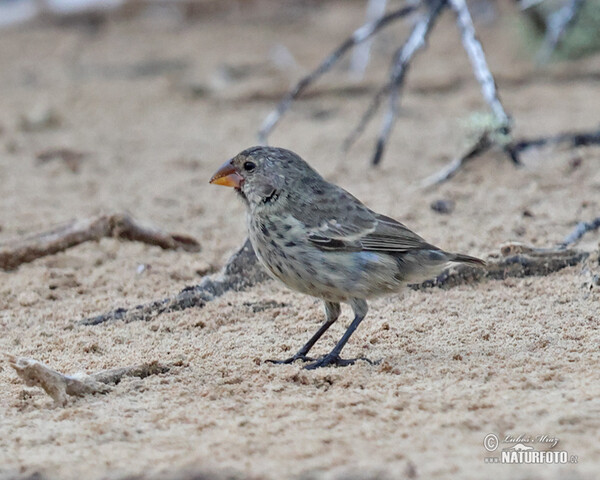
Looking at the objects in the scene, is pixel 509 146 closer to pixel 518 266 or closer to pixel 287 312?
pixel 518 266

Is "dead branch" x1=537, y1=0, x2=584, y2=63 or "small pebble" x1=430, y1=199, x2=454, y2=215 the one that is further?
"dead branch" x1=537, y1=0, x2=584, y2=63

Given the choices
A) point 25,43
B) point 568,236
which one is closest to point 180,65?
point 25,43

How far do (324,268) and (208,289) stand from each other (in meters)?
0.93

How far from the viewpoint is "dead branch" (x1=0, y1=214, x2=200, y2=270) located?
202 inches

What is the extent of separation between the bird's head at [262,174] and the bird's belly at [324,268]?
9.8 inches

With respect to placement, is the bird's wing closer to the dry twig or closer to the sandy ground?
the sandy ground

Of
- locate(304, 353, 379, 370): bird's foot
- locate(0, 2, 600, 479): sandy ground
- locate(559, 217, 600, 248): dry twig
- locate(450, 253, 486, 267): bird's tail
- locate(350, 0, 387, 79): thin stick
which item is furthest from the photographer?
locate(350, 0, 387, 79): thin stick

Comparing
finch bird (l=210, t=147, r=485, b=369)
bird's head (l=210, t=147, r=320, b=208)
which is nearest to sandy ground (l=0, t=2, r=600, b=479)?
finch bird (l=210, t=147, r=485, b=369)

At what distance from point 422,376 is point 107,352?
57.5 inches

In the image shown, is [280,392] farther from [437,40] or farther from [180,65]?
[437,40]

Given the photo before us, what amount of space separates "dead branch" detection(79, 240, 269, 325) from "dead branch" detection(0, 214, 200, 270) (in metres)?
0.77

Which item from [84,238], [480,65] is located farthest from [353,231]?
[480,65]

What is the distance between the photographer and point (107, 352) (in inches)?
155

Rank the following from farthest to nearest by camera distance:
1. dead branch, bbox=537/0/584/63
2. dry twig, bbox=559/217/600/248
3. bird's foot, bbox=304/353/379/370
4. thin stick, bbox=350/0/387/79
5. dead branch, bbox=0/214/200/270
A: thin stick, bbox=350/0/387/79 < dead branch, bbox=537/0/584/63 < dead branch, bbox=0/214/200/270 < dry twig, bbox=559/217/600/248 < bird's foot, bbox=304/353/379/370
